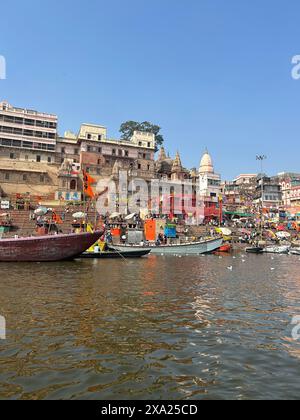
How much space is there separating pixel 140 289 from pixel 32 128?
186 ft

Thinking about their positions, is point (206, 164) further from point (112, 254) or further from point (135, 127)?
point (112, 254)

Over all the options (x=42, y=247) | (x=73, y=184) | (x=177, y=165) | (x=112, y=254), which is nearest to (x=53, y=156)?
(x=73, y=184)

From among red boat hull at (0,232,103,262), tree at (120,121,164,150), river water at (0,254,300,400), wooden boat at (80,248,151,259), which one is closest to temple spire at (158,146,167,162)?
tree at (120,121,164,150)

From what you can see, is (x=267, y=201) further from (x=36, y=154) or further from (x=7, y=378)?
(x=7, y=378)

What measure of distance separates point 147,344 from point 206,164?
8271cm

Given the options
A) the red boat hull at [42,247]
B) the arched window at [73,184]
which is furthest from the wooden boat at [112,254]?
the arched window at [73,184]

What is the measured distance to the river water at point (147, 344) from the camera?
18.6ft

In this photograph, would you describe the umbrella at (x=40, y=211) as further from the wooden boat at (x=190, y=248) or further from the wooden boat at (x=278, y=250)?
the wooden boat at (x=278, y=250)

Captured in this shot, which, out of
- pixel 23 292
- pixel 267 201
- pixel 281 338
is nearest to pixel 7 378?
pixel 281 338

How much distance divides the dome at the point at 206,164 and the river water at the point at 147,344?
244ft

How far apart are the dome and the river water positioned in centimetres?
7437

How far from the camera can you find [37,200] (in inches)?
2269

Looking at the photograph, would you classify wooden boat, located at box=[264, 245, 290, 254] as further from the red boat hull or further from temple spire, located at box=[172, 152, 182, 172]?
temple spire, located at box=[172, 152, 182, 172]

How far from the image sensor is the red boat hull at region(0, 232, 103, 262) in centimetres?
2652
